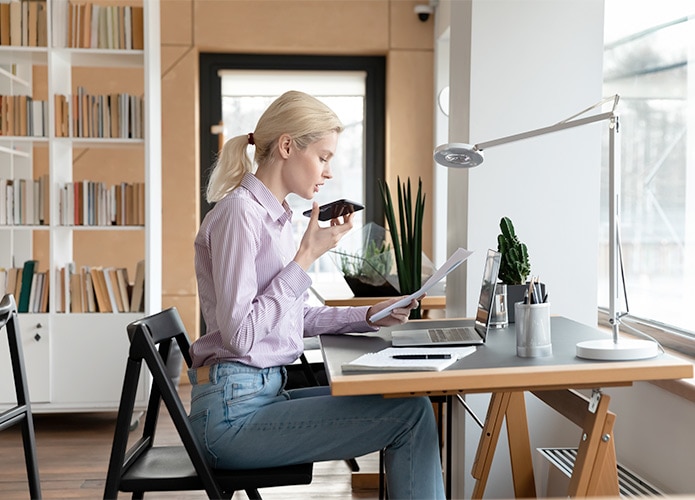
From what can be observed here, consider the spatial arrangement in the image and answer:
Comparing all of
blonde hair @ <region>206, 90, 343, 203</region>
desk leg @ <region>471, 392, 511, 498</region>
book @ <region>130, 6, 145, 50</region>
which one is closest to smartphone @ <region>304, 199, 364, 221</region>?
blonde hair @ <region>206, 90, 343, 203</region>

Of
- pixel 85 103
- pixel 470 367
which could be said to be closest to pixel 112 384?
pixel 85 103

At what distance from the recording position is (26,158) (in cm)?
527

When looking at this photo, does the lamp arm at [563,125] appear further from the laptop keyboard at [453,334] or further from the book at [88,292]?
the book at [88,292]

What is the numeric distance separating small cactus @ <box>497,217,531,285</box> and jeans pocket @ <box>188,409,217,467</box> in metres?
1.07

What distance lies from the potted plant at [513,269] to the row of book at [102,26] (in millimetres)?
2697

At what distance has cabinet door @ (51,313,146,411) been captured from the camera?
4516 mm

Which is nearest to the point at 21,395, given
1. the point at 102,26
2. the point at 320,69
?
the point at 102,26

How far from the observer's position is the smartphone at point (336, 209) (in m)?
2.34

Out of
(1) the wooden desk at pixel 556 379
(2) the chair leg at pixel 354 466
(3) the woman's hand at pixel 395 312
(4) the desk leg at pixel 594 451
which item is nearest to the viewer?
(1) the wooden desk at pixel 556 379

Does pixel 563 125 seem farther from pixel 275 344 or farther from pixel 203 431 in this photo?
pixel 203 431

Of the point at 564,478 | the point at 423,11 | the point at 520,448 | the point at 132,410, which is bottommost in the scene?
the point at 564,478

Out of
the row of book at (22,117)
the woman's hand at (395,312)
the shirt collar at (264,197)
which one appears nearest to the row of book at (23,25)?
the row of book at (22,117)

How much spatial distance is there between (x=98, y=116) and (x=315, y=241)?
278cm

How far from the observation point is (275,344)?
2.14 metres
